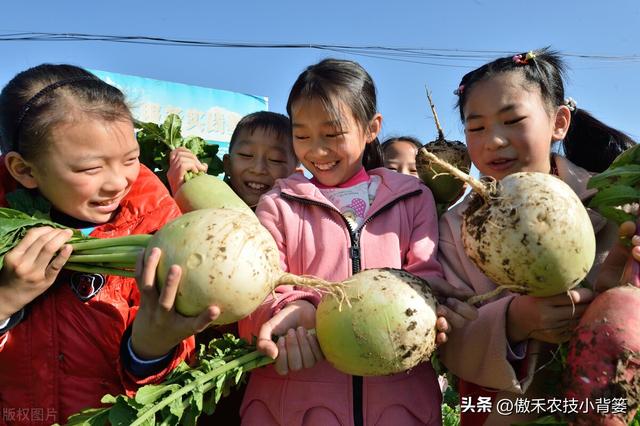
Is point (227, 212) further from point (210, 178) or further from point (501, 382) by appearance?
point (501, 382)

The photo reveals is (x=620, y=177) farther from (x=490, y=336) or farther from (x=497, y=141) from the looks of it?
(x=490, y=336)

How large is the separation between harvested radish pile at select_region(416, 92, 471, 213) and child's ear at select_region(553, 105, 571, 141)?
534mm

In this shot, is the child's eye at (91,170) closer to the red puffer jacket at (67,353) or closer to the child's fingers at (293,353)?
the red puffer jacket at (67,353)

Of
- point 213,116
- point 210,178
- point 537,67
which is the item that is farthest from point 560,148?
point 213,116

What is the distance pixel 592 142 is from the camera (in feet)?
9.81

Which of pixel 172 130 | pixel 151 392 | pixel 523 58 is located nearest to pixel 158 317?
pixel 151 392

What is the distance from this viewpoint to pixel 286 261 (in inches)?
94.7

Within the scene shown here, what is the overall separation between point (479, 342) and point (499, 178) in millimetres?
800

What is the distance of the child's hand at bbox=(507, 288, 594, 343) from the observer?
75.6 inches

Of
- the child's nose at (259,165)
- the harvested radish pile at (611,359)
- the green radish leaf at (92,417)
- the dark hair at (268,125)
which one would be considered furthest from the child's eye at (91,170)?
the harvested radish pile at (611,359)

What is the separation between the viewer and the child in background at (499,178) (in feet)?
6.64

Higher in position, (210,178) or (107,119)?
(107,119)

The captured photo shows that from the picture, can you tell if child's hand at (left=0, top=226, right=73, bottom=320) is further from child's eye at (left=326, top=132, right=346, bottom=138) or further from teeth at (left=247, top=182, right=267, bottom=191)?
teeth at (left=247, top=182, right=267, bottom=191)

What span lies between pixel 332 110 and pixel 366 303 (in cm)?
105
